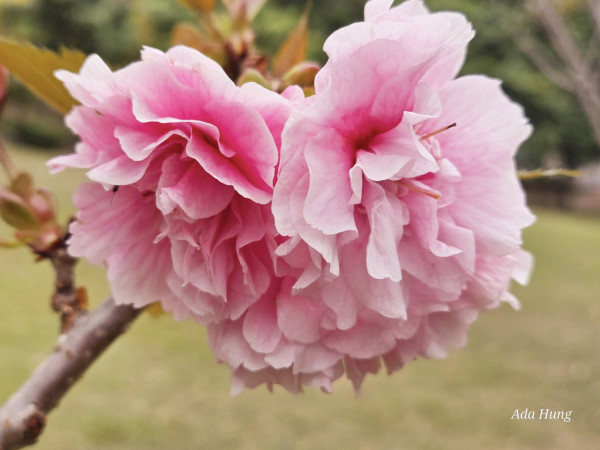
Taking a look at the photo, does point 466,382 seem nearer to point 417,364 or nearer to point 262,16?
point 417,364

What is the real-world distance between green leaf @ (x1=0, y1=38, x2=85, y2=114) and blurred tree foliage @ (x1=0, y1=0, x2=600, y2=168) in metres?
6.94

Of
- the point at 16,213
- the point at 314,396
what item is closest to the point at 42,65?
the point at 16,213

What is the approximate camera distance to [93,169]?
305 mm

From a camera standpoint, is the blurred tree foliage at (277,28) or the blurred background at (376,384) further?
the blurred tree foliage at (277,28)

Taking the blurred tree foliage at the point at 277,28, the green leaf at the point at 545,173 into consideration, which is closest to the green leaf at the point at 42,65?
the green leaf at the point at 545,173

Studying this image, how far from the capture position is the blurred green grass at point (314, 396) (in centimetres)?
228

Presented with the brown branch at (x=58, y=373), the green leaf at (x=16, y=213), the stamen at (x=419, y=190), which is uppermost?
the stamen at (x=419, y=190)

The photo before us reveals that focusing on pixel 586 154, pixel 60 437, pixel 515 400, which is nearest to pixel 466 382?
pixel 515 400

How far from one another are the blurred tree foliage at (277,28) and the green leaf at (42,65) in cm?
694

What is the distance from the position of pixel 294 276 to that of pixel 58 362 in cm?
24

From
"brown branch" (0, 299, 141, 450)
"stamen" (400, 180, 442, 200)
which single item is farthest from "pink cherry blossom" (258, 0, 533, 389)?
"brown branch" (0, 299, 141, 450)

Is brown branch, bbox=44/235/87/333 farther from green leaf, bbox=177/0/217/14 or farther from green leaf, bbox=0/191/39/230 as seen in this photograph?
green leaf, bbox=177/0/217/14

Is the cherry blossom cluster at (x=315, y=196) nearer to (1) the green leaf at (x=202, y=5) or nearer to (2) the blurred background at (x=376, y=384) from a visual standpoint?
(1) the green leaf at (x=202, y=5)

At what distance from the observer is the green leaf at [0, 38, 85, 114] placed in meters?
0.40
